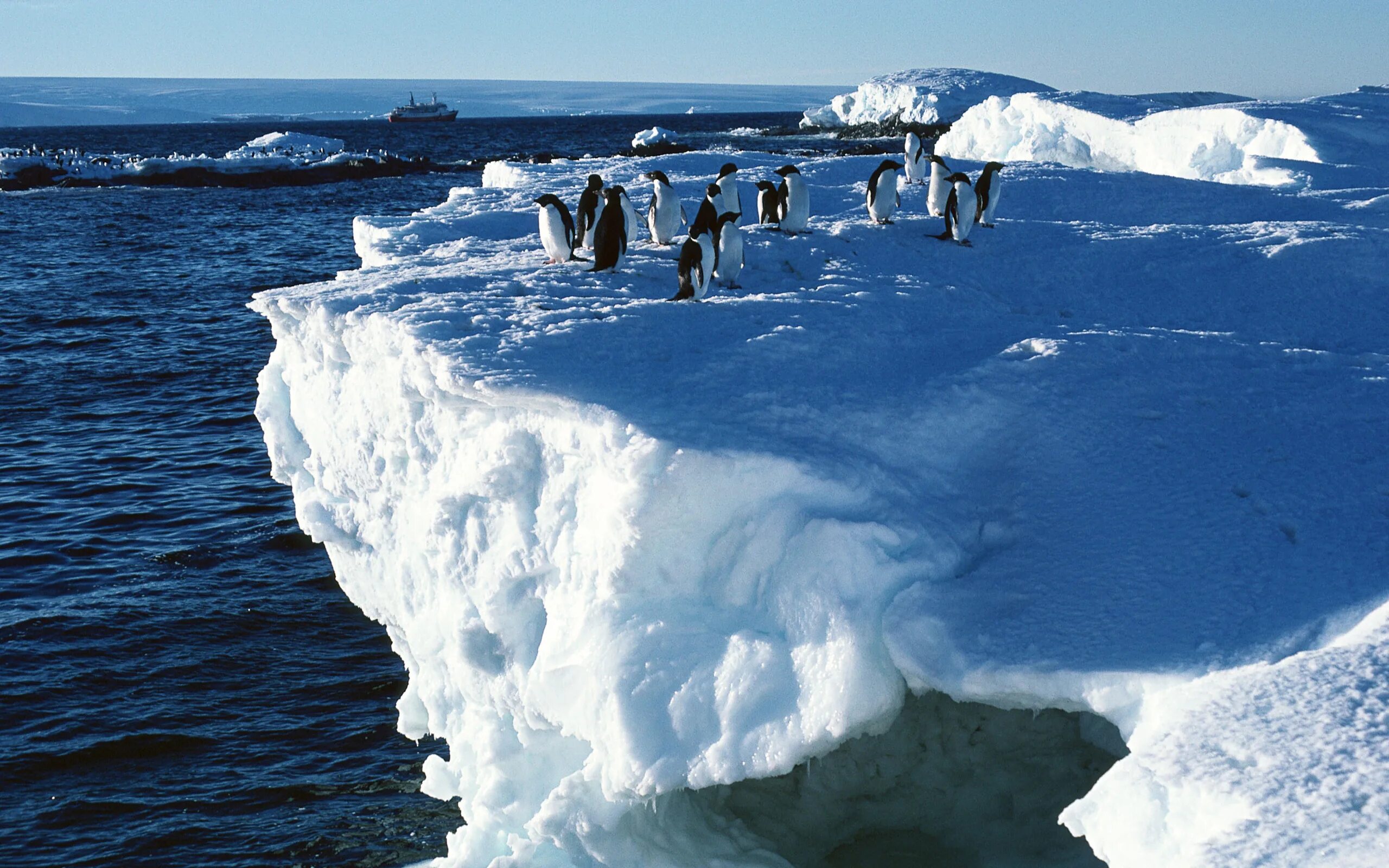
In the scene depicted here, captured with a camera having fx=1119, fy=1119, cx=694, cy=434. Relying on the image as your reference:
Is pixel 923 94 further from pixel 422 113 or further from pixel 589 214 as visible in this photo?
pixel 422 113

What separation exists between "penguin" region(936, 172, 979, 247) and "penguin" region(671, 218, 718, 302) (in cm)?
247

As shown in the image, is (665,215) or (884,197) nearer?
(665,215)

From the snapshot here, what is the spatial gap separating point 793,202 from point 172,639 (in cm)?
609

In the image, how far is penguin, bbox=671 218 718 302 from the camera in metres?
6.99

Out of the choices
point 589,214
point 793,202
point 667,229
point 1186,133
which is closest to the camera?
point 589,214

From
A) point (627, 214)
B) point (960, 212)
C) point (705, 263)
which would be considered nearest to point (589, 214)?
point (627, 214)

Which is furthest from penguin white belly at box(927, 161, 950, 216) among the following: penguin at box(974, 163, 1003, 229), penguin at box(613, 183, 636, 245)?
penguin at box(613, 183, 636, 245)

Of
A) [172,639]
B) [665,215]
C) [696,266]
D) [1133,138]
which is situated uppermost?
[1133,138]

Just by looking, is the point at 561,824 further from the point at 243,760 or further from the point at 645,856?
the point at 243,760

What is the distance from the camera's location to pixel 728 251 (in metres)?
7.74

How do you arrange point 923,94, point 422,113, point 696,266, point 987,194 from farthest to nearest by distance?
1. point 422,113
2. point 923,94
3. point 987,194
4. point 696,266

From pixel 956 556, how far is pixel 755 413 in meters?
1.15

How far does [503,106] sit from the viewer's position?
200m

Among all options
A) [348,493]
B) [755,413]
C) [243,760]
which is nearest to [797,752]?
[755,413]
